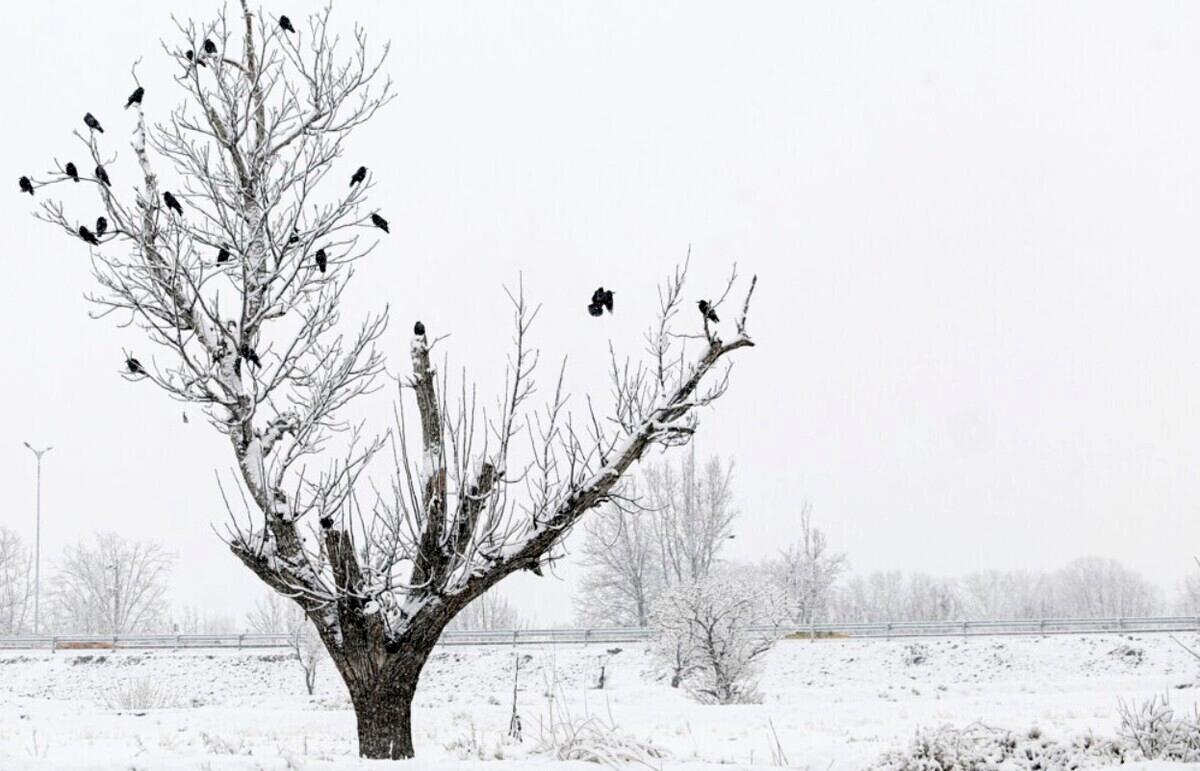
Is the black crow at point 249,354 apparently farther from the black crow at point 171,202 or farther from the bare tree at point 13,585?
the bare tree at point 13,585

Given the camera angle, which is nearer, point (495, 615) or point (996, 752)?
point (996, 752)

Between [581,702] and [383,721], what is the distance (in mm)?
18427

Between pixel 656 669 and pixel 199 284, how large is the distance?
1087 inches

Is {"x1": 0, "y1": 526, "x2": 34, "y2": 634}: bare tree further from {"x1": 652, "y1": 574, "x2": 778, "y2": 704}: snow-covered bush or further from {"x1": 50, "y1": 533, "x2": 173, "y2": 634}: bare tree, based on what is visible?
{"x1": 652, "y1": 574, "x2": 778, "y2": 704}: snow-covered bush

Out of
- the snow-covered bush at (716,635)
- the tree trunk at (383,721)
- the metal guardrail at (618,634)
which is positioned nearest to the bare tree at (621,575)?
the metal guardrail at (618,634)

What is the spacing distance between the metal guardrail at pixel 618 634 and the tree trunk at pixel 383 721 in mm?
29484

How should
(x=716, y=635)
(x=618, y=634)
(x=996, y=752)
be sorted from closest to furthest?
(x=996, y=752)
(x=716, y=635)
(x=618, y=634)

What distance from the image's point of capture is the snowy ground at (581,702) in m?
10.2

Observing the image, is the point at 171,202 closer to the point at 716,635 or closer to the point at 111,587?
the point at 716,635

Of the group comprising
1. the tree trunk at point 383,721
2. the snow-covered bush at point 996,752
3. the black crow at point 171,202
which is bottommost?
the snow-covered bush at point 996,752

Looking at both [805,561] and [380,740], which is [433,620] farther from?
[805,561]

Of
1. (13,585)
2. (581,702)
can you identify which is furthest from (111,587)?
(581,702)

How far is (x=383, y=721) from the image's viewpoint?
8672mm

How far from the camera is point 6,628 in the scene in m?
62.9
